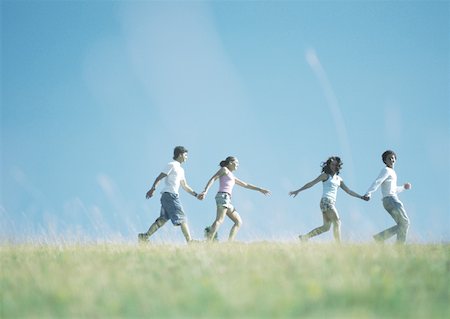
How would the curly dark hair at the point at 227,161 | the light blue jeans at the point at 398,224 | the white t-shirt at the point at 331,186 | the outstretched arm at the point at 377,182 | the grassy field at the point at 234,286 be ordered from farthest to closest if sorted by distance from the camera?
the curly dark hair at the point at 227,161, the white t-shirt at the point at 331,186, the outstretched arm at the point at 377,182, the light blue jeans at the point at 398,224, the grassy field at the point at 234,286

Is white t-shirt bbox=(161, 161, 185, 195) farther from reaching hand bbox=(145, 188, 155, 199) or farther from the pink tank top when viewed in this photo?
the pink tank top

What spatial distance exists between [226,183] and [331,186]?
254cm

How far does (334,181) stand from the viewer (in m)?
13.4

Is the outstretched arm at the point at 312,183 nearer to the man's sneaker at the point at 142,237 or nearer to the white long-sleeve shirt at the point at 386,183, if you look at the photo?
the white long-sleeve shirt at the point at 386,183

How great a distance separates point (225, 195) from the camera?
44.6ft

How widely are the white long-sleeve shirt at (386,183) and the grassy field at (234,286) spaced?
3.98 m

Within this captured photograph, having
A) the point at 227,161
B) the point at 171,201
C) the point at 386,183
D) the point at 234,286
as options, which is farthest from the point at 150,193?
the point at 234,286

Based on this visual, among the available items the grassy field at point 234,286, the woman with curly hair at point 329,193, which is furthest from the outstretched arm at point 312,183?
the grassy field at point 234,286

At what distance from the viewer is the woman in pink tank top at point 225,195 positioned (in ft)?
44.0

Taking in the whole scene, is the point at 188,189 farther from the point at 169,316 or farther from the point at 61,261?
the point at 169,316

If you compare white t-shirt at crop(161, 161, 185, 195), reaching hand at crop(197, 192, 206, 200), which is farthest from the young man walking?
reaching hand at crop(197, 192, 206, 200)

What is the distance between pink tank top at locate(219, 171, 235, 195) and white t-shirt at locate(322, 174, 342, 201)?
2.25 m

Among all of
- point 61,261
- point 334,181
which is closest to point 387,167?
point 334,181

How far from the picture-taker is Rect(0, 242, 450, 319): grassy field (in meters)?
5.56
